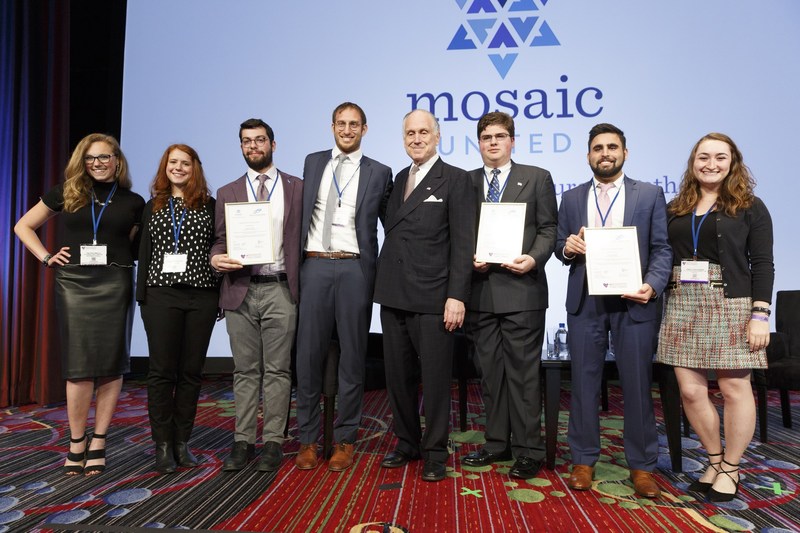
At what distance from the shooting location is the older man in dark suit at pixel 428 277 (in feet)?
7.52

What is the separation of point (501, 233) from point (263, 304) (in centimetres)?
108

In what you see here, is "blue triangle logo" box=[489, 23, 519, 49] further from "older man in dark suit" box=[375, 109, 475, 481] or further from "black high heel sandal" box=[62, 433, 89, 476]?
"black high heel sandal" box=[62, 433, 89, 476]

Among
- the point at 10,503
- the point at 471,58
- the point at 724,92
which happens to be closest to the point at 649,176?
the point at 724,92

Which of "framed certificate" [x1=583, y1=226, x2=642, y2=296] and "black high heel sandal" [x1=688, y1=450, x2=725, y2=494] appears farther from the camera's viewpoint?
"black high heel sandal" [x1=688, y1=450, x2=725, y2=494]

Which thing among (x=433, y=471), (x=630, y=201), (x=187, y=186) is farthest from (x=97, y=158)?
(x=630, y=201)

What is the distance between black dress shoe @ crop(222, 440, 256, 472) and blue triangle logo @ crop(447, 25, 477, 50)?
3.30 metres

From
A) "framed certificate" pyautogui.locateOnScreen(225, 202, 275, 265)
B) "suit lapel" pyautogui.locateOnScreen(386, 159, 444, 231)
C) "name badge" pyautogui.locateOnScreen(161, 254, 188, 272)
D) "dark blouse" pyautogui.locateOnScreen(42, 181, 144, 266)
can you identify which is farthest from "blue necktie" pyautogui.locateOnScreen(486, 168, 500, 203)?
"dark blouse" pyautogui.locateOnScreen(42, 181, 144, 266)

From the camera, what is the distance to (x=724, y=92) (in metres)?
4.17

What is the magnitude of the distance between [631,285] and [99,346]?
7.37 ft

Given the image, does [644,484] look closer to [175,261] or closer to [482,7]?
[175,261]

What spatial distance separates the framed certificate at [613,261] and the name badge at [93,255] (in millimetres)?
2057

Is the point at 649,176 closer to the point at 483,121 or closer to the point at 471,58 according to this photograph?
the point at 471,58

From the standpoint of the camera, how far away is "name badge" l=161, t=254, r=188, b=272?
239 cm

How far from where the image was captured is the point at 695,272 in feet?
6.97
